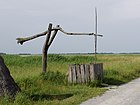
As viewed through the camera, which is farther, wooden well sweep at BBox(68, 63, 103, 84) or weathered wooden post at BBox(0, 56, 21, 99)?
wooden well sweep at BBox(68, 63, 103, 84)

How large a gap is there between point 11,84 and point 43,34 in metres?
6.52

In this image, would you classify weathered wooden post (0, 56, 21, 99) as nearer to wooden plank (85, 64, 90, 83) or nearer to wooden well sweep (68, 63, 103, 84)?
wooden well sweep (68, 63, 103, 84)

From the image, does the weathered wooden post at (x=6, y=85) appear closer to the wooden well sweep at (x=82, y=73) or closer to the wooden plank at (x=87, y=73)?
the wooden well sweep at (x=82, y=73)

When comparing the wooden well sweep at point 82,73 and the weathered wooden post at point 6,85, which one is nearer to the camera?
the weathered wooden post at point 6,85

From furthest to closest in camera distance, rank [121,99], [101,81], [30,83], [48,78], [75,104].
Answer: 1. [101,81]
2. [48,78]
3. [30,83]
4. [121,99]
5. [75,104]

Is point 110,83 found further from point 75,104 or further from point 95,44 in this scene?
point 75,104

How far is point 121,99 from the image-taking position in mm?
13273

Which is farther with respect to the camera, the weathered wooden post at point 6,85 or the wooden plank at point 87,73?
the wooden plank at point 87,73

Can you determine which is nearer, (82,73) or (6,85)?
(6,85)

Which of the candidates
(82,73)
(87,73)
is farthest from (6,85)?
(87,73)

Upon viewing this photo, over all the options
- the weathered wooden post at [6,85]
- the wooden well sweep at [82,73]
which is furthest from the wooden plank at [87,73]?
the weathered wooden post at [6,85]

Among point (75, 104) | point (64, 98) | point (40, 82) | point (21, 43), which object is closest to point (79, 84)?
point (40, 82)

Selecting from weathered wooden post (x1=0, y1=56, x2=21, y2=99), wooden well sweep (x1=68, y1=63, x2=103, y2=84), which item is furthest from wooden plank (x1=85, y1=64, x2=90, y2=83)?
weathered wooden post (x1=0, y1=56, x2=21, y2=99)

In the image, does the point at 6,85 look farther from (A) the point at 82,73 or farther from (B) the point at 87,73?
(B) the point at 87,73
